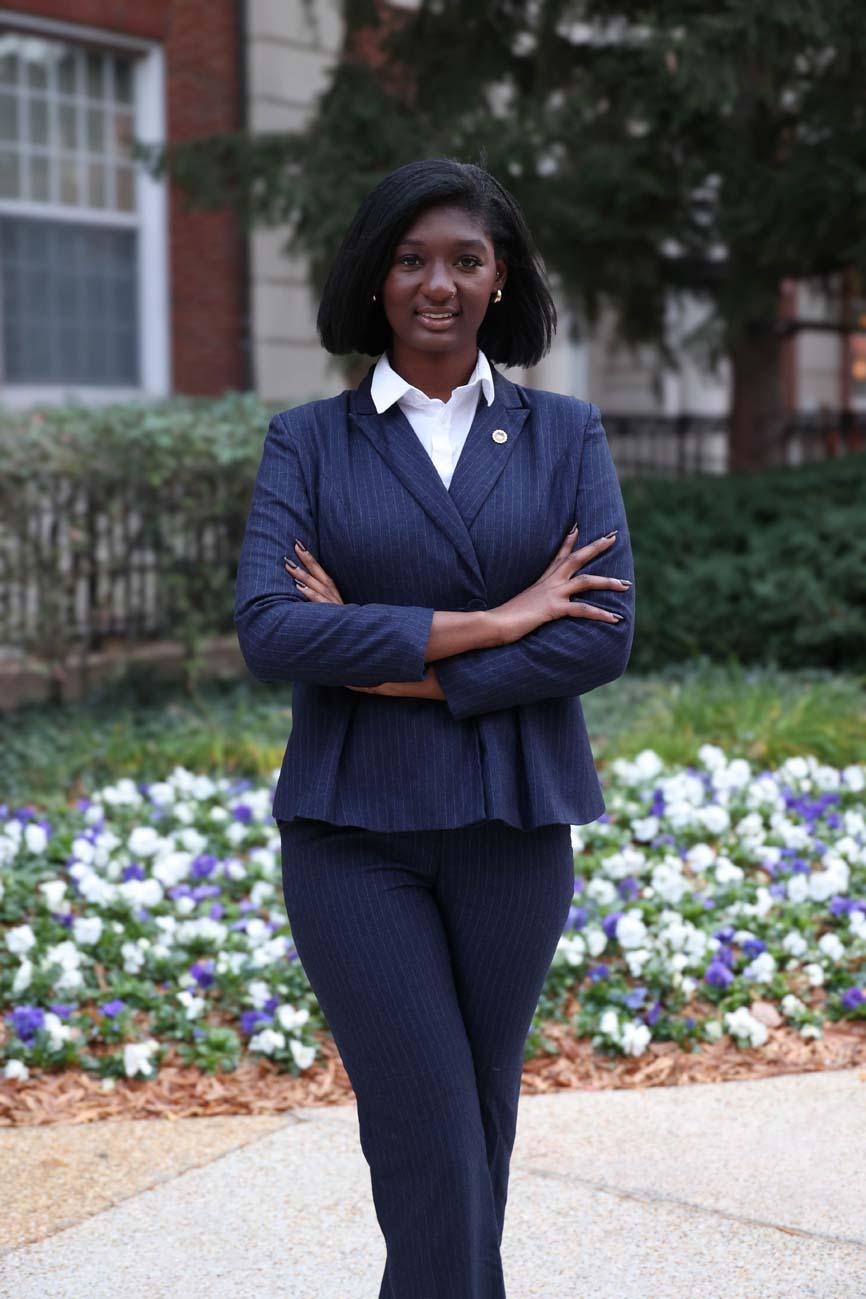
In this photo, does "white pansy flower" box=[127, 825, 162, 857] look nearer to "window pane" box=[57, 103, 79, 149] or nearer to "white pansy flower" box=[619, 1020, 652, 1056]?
"white pansy flower" box=[619, 1020, 652, 1056]

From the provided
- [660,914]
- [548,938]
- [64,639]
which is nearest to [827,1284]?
[548,938]

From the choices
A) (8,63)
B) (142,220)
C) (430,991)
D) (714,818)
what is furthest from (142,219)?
(430,991)

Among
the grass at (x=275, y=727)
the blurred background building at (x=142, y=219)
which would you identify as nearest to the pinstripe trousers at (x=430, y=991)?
the grass at (x=275, y=727)

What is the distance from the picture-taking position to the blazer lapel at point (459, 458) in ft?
8.60

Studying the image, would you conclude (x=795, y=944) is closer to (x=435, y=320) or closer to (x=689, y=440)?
(x=435, y=320)

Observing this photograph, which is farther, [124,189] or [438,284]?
[124,189]

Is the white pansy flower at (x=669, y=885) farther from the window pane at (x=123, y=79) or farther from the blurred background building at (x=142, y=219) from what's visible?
the window pane at (x=123, y=79)

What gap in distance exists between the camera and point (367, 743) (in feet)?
8.57

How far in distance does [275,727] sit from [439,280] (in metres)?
5.15

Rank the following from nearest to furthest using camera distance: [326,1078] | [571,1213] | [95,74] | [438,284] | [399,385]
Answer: [438,284] < [399,385] < [571,1213] < [326,1078] < [95,74]

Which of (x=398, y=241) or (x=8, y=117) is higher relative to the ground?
(x=8, y=117)

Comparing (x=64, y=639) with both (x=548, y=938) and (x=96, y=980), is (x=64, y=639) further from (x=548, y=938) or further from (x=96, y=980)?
(x=548, y=938)

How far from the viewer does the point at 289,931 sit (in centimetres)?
520

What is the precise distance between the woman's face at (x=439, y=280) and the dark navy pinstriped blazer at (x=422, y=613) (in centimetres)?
15
